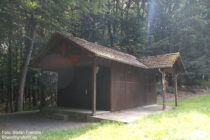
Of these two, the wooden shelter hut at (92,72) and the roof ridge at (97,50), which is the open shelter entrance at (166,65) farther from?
the roof ridge at (97,50)

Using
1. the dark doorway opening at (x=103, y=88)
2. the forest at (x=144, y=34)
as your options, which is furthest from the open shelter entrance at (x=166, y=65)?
the forest at (x=144, y=34)

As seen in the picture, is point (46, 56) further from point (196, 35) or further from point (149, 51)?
A: point (196, 35)

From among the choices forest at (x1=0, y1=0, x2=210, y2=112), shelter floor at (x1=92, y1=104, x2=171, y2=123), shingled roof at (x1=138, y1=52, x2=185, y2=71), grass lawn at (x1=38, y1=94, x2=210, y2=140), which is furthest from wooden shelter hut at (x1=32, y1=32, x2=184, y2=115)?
forest at (x1=0, y1=0, x2=210, y2=112)

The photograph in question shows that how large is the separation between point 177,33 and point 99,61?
42.6 feet

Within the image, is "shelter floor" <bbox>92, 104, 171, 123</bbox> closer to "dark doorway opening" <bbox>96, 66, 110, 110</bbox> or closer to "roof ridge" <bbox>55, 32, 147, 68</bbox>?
"dark doorway opening" <bbox>96, 66, 110, 110</bbox>

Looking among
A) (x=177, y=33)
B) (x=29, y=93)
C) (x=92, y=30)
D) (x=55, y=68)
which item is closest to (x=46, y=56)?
(x=55, y=68)

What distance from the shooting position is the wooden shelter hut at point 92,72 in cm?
814

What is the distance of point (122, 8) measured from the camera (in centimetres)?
2088

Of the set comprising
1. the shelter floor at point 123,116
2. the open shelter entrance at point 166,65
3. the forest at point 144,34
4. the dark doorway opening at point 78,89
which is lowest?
the shelter floor at point 123,116

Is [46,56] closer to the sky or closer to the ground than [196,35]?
closer to the ground

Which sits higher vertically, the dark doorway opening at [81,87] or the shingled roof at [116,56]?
the shingled roof at [116,56]

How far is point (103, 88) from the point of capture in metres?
8.68

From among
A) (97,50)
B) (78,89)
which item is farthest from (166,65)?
(78,89)

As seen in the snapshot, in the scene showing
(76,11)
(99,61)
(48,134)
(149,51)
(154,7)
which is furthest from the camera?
(154,7)
